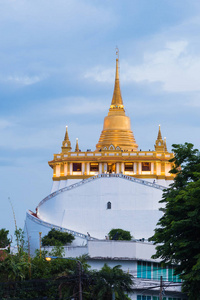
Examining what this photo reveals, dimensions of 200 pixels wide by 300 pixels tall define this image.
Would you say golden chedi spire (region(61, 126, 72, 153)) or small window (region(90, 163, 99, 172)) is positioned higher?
golden chedi spire (region(61, 126, 72, 153))

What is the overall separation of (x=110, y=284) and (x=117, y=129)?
202 feet

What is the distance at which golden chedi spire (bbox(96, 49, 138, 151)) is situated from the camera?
10874 cm

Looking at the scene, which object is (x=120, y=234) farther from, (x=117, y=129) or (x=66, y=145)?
(x=117, y=129)

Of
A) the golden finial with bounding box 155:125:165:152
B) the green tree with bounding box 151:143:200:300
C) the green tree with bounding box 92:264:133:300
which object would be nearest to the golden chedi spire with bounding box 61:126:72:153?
the golden finial with bounding box 155:125:165:152

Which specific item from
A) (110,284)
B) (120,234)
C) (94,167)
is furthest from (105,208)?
(110,284)

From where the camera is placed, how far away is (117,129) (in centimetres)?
11100

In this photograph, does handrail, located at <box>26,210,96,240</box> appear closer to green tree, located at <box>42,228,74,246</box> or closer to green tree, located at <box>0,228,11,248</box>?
green tree, located at <box>42,228,74,246</box>

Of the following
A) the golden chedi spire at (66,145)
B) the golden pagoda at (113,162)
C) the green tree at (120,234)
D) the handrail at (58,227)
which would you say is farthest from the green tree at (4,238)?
the golden chedi spire at (66,145)

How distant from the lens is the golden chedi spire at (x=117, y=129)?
4281 inches

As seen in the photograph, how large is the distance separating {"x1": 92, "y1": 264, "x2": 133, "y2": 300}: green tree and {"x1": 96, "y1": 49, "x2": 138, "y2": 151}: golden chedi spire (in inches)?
2191

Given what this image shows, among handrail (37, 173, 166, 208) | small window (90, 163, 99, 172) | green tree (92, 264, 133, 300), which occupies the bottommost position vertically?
green tree (92, 264, 133, 300)

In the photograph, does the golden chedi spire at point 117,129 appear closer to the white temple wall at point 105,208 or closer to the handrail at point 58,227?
the white temple wall at point 105,208

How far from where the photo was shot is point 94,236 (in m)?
91.1

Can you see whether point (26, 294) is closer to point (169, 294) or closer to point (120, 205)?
point (169, 294)
